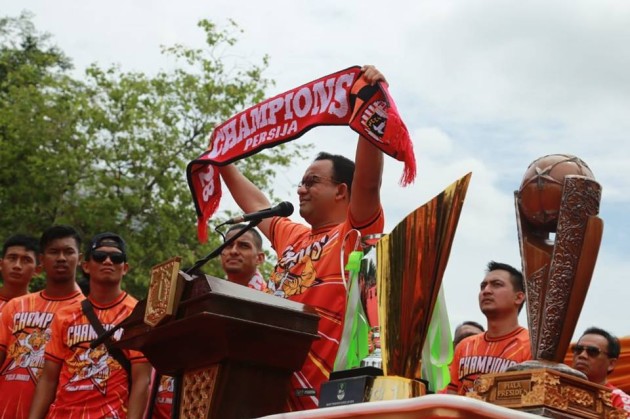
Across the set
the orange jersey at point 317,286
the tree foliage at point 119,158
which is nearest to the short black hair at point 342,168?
the orange jersey at point 317,286

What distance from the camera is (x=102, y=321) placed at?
527 cm

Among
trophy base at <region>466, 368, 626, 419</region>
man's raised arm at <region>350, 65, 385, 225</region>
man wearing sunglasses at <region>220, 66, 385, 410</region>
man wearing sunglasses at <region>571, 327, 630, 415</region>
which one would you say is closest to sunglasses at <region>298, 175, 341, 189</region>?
man wearing sunglasses at <region>220, 66, 385, 410</region>

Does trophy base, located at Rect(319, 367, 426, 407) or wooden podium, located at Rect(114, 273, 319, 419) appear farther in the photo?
wooden podium, located at Rect(114, 273, 319, 419)

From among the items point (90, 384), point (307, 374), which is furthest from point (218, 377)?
point (90, 384)

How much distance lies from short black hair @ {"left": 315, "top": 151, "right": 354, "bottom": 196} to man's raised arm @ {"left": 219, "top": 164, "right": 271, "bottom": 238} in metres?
0.44

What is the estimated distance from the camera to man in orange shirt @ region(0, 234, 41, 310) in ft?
21.0

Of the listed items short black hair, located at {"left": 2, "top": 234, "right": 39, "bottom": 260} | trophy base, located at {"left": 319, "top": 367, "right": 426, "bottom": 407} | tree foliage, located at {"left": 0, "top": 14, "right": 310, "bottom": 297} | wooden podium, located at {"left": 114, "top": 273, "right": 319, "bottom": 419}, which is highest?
tree foliage, located at {"left": 0, "top": 14, "right": 310, "bottom": 297}

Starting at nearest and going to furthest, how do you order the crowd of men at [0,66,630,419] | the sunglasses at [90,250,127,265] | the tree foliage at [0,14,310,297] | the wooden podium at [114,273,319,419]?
1. the wooden podium at [114,273,319,419]
2. the crowd of men at [0,66,630,419]
3. the sunglasses at [90,250,127,265]
4. the tree foliage at [0,14,310,297]

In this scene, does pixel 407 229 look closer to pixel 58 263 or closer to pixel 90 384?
pixel 90 384

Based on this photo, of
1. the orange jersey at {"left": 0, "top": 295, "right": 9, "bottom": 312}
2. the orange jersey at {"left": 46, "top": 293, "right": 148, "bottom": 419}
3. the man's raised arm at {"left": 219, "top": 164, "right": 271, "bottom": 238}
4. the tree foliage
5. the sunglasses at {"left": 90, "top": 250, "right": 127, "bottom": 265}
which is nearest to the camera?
the man's raised arm at {"left": 219, "top": 164, "right": 271, "bottom": 238}

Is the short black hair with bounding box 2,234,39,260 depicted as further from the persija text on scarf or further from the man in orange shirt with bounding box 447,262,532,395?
the man in orange shirt with bounding box 447,262,532,395

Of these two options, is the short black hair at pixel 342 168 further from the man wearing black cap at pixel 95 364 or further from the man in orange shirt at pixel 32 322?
the man in orange shirt at pixel 32 322

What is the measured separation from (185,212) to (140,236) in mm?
945

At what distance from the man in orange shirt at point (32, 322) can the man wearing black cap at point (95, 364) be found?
0.34 metres
